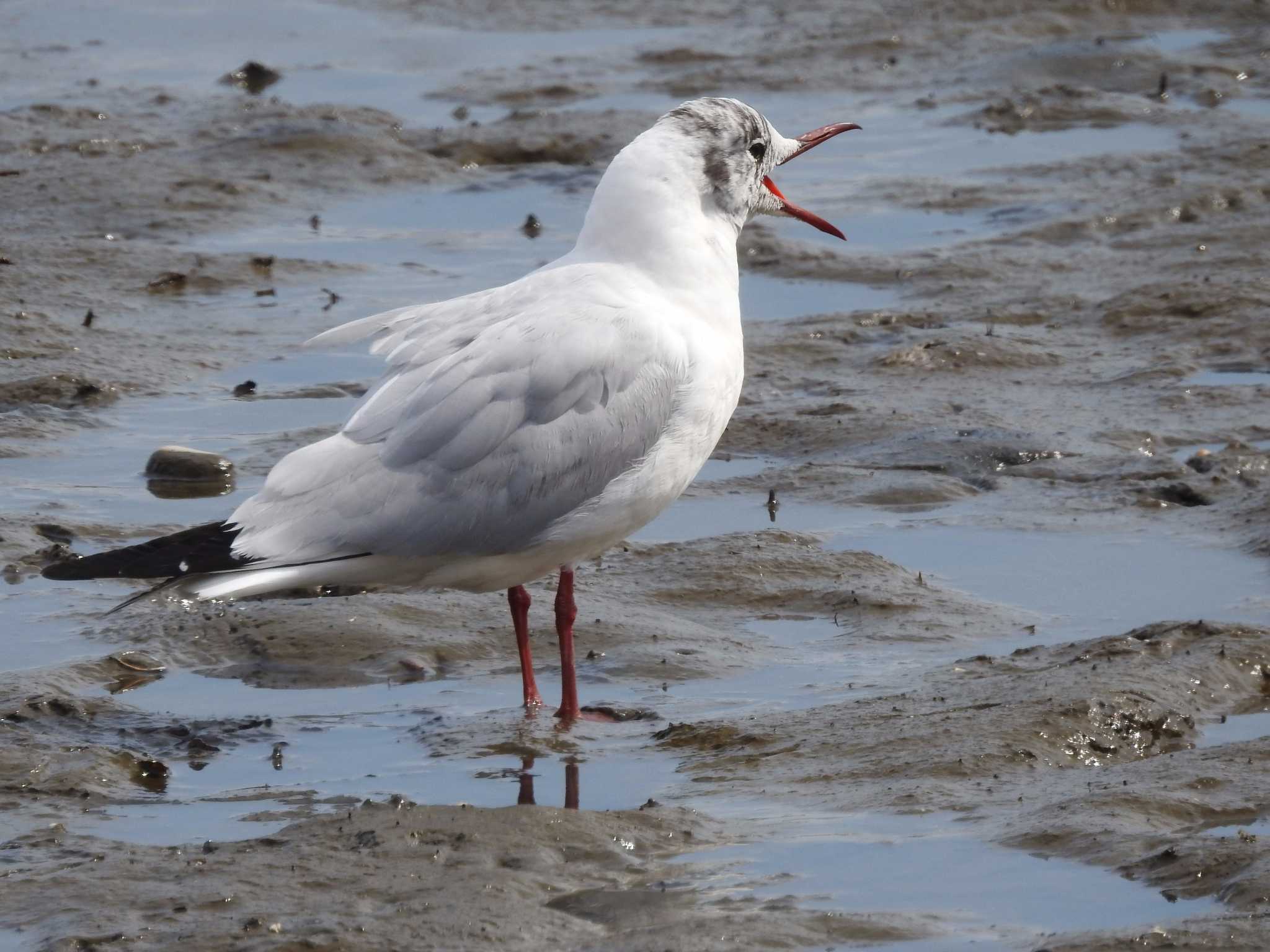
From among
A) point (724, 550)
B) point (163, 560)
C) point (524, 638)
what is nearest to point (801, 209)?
point (724, 550)

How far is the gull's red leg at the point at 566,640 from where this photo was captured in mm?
5992

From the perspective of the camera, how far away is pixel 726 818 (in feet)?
16.8

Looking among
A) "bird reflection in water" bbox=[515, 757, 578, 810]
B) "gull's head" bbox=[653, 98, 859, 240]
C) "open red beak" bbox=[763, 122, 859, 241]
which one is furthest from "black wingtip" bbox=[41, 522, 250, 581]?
"open red beak" bbox=[763, 122, 859, 241]

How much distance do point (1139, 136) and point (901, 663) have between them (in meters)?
8.17

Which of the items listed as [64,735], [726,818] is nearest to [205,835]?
[64,735]

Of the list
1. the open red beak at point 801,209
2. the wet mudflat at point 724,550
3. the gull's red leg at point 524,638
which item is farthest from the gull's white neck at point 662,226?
the wet mudflat at point 724,550

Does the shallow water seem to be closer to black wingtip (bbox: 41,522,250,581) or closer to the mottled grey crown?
black wingtip (bbox: 41,522,250,581)

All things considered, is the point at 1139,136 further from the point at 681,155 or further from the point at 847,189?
the point at 681,155

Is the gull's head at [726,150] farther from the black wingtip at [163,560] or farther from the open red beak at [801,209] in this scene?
the black wingtip at [163,560]

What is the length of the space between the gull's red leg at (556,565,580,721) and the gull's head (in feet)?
4.35

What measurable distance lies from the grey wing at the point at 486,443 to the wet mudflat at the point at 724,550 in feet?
2.03

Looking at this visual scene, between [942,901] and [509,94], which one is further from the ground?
[509,94]

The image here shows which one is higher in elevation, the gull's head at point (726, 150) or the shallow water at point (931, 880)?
the gull's head at point (726, 150)

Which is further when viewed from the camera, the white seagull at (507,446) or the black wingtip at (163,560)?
the white seagull at (507,446)
